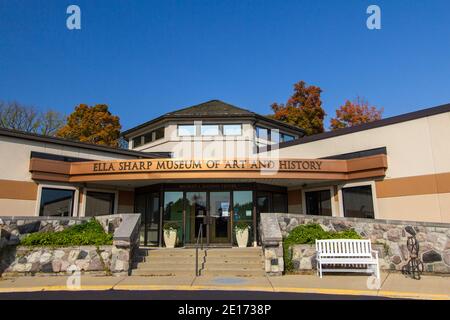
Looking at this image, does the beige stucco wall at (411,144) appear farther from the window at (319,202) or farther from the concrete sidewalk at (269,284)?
the concrete sidewalk at (269,284)

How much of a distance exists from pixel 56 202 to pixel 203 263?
303 inches

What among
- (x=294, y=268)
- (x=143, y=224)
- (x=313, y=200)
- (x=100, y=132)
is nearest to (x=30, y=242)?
(x=143, y=224)

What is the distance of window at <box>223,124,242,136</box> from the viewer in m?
23.7

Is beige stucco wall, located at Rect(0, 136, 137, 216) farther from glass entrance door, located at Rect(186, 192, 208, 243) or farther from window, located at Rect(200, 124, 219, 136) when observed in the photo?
window, located at Rect(200, 124, 219, 136)

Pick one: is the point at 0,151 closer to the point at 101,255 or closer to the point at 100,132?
the point at 101,255

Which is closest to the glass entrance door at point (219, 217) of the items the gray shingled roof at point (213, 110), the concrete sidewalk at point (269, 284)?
the concrete sidewalk at point (269, 284)

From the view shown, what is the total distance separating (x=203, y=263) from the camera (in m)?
11.0

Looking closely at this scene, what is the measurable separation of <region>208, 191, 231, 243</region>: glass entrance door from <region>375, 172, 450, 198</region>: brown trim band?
6.31 m

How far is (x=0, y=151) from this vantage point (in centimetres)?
1361

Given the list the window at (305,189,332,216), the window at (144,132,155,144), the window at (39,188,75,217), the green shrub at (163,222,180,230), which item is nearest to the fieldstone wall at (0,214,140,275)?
the window at (39,188,75,217)

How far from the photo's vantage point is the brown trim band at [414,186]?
41.9 feet

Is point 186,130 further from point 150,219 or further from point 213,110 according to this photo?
point 150,219
